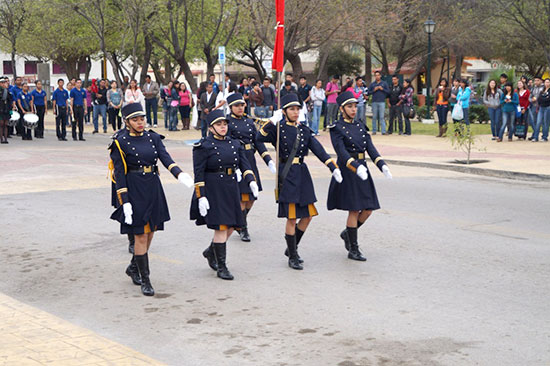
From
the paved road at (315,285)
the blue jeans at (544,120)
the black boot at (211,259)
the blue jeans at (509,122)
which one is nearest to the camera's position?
the paved road at (315,285)

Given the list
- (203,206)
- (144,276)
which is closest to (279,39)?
(203,206)

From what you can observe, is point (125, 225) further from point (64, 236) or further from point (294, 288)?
point (64, 236)

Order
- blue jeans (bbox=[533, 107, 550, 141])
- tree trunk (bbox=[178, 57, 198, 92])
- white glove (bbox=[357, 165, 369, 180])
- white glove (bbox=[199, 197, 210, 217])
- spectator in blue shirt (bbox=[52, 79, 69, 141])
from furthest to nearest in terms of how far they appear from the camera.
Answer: tree trunk (bbox=[178, 57, 198, 92]), spectator in blue shirt (bbox=[52, 79, 69, 141]), blue jeans (bbox=[533, 107, 550, 141]), white glove (bbox=[357, 165, 369, 180]), white glove (bbox=[199, 197, 210, 217])

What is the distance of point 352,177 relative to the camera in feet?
28.5

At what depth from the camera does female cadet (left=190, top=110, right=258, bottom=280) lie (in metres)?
7.86

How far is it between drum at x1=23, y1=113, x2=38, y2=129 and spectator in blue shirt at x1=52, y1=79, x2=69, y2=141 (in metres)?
0.61

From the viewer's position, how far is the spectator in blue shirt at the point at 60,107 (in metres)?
24.0

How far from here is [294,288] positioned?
752 centimetres

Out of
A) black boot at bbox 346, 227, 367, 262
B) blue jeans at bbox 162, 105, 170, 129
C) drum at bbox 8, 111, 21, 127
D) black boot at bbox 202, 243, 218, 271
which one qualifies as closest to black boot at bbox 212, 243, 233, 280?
black boot at bbox 202, 243, 218, 271

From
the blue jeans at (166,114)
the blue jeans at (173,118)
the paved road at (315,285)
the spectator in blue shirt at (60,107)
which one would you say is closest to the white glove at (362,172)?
the paved road at (315,285)

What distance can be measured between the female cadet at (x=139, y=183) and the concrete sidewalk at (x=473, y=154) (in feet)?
33.4

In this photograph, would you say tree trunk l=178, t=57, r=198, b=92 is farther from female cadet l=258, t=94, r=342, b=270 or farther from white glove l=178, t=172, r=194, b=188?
white glove l=178, t=172, r=194, b=188

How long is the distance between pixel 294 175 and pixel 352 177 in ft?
2.26

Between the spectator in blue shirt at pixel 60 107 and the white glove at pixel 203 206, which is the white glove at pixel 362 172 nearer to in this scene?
the white glove at pixel 203 206
